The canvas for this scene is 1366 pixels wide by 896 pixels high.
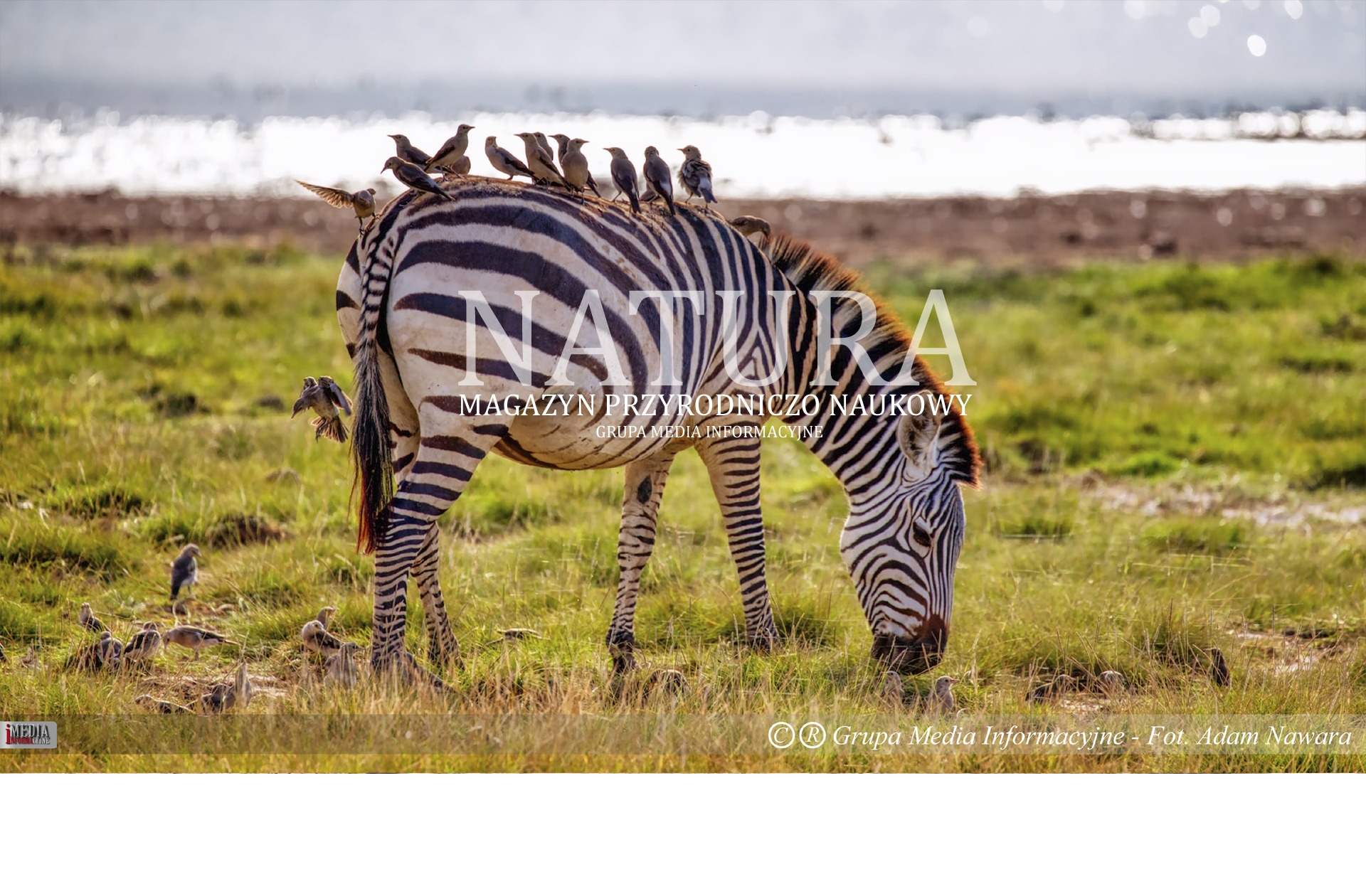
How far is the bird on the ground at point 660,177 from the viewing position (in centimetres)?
541

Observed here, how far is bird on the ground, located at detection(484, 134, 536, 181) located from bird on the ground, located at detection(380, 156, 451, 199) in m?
0.54

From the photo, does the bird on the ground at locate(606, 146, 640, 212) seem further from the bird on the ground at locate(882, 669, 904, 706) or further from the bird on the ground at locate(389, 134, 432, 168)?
the bird on the ground at locate(882, 669, 904, 706)

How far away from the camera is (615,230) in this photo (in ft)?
16.6

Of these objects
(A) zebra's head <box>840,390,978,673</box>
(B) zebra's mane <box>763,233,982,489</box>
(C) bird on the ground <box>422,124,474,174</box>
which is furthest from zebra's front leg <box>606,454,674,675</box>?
(C) bird on the ground <box>422,124,474,174</box>

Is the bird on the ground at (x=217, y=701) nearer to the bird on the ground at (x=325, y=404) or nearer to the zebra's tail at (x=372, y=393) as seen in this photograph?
the zebra's tail at (x=372, y=393)

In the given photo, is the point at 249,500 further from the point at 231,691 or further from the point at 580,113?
the point at 580,113

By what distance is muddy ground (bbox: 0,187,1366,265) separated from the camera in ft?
65.8

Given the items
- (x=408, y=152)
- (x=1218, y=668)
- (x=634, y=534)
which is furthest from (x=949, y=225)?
(x=408, y=152)

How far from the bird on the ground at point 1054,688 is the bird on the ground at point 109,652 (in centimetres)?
449

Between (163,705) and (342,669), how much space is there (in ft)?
2.60

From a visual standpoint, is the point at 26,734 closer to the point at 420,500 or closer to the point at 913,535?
the point at 420,500

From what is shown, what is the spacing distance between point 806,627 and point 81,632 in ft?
12.9

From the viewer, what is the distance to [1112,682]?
554cm

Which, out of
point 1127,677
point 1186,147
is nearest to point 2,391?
point 1127,677
